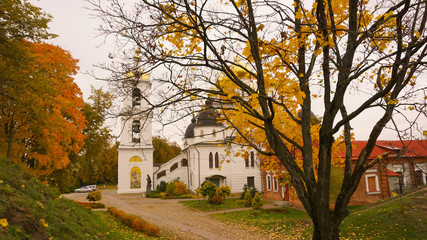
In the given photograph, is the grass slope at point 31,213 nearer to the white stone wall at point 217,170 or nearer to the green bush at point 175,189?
the green bush at point 175,189

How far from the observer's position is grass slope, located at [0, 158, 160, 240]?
523 cm

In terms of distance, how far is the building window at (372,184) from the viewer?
20609mm

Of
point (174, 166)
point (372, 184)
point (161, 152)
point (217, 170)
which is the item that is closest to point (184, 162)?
point (174, 166)

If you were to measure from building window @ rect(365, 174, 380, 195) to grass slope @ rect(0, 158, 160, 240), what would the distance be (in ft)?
62.5

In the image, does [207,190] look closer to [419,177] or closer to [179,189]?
[179,189]

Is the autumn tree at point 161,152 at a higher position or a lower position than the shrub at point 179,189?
higher

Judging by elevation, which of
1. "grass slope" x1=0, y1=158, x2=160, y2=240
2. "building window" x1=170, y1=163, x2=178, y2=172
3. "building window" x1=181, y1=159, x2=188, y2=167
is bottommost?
"grass slope" x1=0, y1=158, x2=160, y2=240

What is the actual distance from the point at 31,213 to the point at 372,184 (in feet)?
71.4

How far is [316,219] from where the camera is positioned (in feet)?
15.4

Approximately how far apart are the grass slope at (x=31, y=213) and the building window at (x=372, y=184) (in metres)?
19.1

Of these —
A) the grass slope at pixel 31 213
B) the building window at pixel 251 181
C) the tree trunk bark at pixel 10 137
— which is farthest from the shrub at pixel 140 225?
the building window at pixel 251 181

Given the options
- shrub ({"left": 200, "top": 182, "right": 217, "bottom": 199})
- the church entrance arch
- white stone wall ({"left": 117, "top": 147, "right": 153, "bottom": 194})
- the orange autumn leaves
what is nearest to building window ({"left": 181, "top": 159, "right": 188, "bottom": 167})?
white stone wall ({"left": 117, "top": 147, "right": 153, "bottom": 194})

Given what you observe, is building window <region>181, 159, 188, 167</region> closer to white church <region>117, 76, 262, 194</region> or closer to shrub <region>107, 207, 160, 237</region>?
white church <region>117, 76, 262, 194</region>

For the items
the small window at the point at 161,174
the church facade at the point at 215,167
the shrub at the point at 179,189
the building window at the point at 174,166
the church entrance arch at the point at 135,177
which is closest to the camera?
the shrub at the point at 179,189
